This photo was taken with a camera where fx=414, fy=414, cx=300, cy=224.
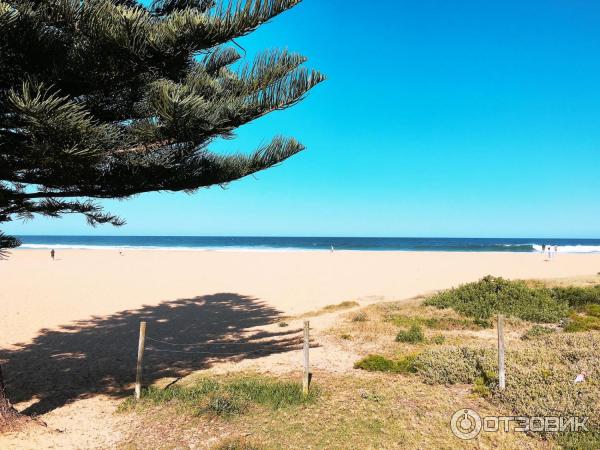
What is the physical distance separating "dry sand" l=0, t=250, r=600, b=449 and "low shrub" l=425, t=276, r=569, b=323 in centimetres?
343

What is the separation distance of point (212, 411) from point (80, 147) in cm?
381

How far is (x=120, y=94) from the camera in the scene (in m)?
5.09

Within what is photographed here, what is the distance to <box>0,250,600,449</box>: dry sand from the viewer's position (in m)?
6.54

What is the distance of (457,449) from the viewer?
4.55 metres

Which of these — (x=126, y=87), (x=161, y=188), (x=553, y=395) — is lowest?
(x=553, y=395)

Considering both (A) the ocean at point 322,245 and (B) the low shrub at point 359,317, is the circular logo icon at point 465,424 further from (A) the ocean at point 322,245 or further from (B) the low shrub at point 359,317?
(A) the ocean at point 322,245

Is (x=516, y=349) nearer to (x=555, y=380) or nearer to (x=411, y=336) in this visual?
(x=555, y=380)

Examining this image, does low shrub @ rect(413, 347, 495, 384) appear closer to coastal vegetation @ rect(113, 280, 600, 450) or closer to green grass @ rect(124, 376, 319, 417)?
coastal vegetation @ rect(113, 280, 600, 450)

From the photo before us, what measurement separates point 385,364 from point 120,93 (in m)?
6.08

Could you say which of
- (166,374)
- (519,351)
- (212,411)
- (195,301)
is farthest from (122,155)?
(195,301)

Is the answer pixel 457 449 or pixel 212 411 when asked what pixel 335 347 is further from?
pixel 457 449

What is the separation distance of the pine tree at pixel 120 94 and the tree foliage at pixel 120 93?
12 mm

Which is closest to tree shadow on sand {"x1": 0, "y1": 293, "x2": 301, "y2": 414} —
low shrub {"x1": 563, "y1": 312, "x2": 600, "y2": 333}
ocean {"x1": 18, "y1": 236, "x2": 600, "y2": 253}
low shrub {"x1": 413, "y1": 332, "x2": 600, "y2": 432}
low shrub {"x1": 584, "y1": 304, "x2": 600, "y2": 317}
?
low shrub {"x1": 413, "y1": 332, "x2": 600, "y2": 432}

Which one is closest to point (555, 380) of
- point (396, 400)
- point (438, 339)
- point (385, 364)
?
point (396, 400)
